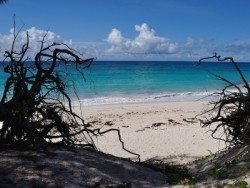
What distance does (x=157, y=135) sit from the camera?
1488cm

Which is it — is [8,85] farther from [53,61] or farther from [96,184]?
[96,184]

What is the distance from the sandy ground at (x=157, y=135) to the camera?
12.4m

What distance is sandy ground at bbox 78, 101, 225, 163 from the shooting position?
490 inches

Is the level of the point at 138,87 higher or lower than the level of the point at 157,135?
higher

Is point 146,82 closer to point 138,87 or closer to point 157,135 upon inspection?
point 138,87

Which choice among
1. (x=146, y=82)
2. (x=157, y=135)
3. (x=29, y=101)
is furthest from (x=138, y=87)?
(x=29, y=101)

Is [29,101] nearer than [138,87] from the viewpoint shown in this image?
Yes

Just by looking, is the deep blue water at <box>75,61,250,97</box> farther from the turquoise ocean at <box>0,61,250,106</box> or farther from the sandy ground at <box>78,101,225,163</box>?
the sandy ground at <box>78,101,225,163</box>

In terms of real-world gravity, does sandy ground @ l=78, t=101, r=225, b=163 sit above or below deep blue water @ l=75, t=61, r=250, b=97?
below

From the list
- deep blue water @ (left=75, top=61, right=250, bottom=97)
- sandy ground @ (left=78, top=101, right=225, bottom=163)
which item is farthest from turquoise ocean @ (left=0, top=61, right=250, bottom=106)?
sandy ground @ (left=78, top=101, right=225, bottom=163)

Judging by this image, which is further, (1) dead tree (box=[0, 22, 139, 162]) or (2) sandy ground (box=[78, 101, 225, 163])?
(2) sandy ground (box=[78, 101, 225, 163])

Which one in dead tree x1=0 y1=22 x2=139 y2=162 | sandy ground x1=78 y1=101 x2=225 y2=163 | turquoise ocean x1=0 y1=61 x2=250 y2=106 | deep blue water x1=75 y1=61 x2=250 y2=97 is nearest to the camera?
dead tree x1=0 y1=22 x2=139 y2=162

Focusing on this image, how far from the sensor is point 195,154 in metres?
12.0

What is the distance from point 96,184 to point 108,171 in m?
0.61
